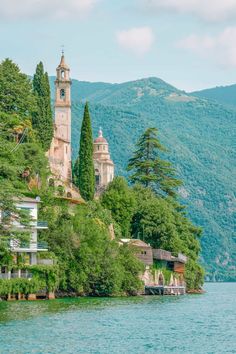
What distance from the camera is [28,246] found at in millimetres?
74500

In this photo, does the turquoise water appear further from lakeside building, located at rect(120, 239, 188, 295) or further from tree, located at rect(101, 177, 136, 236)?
tree, located at rect(101, 177, 136, 236)

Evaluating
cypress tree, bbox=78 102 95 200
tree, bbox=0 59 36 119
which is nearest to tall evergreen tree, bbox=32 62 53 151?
tree, bbox=0 59 36 119

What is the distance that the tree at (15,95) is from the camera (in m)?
94.6

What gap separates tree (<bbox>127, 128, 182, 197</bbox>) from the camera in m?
113

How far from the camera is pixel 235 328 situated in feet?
180

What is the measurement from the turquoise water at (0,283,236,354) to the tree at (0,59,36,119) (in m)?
29.0

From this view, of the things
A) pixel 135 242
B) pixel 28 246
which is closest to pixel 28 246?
pixel 28 246

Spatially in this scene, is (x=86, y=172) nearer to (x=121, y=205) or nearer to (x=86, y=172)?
(x=86, y=172)

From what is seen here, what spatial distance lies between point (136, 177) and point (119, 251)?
1184 inches

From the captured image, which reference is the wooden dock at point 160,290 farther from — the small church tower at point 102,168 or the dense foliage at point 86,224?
the small church tower at point 102,168

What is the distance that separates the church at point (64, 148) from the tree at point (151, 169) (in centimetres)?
482

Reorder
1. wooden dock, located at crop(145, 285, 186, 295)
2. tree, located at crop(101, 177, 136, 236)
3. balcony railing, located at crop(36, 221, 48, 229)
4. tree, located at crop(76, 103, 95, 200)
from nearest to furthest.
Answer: balcony railing, located at crop(36, 221, 48, 229)
wooden dock, located at crop(145, 285, 186, 295)
tree, located at crop(101, 177, 136, 236)
tree, located at crop(76, 103, 95, 200)

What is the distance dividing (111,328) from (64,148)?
58.5 m

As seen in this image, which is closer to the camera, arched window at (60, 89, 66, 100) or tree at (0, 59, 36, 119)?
tree at (0, 59, 36, 119)
